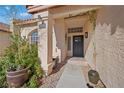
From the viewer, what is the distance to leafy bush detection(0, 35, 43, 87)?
178 inches

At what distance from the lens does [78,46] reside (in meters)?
9.39

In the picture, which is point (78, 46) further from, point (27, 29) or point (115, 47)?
point (115, 47)

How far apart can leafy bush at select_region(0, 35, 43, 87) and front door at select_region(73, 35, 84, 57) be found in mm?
4408

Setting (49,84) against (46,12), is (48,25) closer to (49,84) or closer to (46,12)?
(46,12)

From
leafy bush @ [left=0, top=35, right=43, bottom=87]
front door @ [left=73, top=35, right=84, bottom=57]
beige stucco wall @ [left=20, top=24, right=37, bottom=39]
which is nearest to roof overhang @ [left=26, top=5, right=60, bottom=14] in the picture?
leafy bush @ [left=0, top=35, right=43, bottom=87]

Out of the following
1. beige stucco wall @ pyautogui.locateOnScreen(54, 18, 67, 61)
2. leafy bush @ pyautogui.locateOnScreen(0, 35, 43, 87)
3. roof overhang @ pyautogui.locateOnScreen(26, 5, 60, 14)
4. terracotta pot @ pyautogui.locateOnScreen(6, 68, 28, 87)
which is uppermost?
roof overhang @ pyautogui.locateOnScreen(26, 5, 60, 14)

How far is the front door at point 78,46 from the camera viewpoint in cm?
925

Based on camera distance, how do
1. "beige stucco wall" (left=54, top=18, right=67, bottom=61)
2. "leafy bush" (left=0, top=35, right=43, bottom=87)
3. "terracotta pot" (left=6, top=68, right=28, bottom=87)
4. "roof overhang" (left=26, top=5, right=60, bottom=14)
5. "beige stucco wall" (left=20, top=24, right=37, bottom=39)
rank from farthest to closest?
A: "beige stucco wall" (left=54, top=18, right=67, bottom=61)
"beige stucco wall" (left=20, top=24, right=37, bottom=39)
"roof overhang" (left=26, top=5, right=60, bottom=14)
"leafy bush" (left=0, top=35, right=43, bottom=87)
"terracotta pot" (left=6, top=68, right=28, bottom=87)

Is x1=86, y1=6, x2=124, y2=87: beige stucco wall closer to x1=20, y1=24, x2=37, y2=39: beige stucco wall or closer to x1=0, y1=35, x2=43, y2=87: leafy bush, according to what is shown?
x1=0, y1=35, x2=43, y2=87: leafy bush

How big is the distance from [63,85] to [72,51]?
556cm

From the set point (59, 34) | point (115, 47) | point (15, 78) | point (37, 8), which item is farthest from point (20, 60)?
point (115, 47)

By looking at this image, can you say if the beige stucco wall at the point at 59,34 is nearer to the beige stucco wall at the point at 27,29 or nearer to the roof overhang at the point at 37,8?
the beige stucco wall at the point at 27,29

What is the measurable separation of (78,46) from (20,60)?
5.25 m

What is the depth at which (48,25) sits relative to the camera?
492 centimetres
